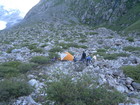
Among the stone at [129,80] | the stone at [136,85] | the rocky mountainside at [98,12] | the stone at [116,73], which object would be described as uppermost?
the rocky mountainside at [98,12]

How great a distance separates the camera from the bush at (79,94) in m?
5.97

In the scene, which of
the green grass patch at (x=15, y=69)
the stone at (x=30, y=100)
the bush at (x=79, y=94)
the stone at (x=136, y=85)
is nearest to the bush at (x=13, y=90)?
the stone at (x=30, y=100)

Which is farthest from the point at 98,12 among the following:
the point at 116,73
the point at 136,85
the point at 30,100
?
the point at 30,100

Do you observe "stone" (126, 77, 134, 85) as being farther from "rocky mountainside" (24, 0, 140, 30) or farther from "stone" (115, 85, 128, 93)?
"rocky mountainside" (24, 0, 140, 30)

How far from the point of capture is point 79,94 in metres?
6.08

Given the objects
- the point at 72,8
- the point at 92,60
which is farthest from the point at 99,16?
the point at 92,60

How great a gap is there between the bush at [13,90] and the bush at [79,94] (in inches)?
67.1

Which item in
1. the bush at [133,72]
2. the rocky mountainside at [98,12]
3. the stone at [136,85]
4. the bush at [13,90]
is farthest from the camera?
→ the rocky mountainside at [98,12]

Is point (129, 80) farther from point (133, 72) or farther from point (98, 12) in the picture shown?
point (98, 12)

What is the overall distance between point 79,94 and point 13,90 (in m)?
3.09

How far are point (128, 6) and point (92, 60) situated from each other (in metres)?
46.2

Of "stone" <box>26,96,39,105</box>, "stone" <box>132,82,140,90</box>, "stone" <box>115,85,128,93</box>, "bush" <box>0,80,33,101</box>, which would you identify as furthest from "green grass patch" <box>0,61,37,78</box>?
"stone" <box>132,82,140,90</box>

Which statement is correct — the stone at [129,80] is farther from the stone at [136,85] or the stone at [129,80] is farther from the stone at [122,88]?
the stone at [122,88]

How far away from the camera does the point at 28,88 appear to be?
25.1 feet
